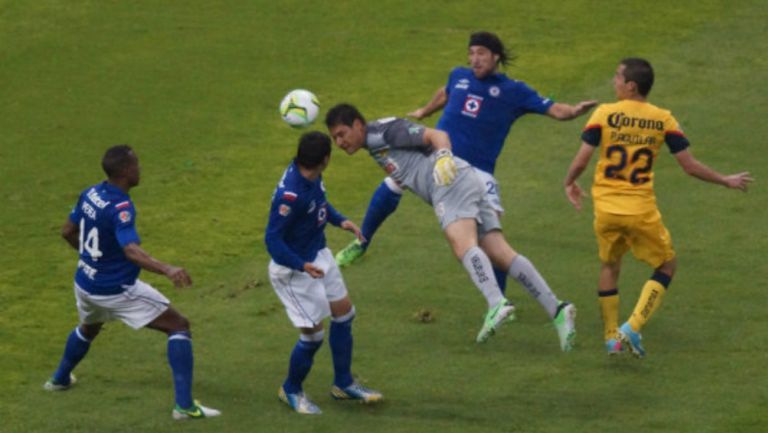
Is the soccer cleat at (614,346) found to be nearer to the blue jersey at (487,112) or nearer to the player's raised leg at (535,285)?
the player's raised leg at (535,285)

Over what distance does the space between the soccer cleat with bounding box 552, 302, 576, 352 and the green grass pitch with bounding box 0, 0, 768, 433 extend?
347 millimetres

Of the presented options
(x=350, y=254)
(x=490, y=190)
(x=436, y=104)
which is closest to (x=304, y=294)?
(x=490, y=190)

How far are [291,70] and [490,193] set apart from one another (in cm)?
939

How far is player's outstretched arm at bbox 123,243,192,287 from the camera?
36.6 feet

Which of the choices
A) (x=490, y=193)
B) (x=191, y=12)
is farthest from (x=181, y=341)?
(x=191, y=12)

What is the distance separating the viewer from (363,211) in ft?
57.3

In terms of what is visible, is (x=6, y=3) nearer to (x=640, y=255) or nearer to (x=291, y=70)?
(x=291, y=70)

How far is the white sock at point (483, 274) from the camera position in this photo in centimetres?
1237

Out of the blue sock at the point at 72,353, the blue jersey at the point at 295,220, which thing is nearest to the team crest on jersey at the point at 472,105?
the blue jersey at the point at 295,220

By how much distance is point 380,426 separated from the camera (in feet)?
38.3

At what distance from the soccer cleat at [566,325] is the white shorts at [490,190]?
4.83 ft

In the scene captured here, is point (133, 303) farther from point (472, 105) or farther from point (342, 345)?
point (472, 105)

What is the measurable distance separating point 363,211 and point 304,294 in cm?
568

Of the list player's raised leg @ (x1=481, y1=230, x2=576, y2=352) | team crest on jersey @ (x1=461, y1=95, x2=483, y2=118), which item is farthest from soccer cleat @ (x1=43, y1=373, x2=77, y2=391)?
team crest on jersey @ (x1=461, y1=95, x2=483, y2=118)
